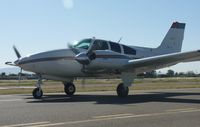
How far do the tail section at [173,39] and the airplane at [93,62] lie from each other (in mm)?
5303

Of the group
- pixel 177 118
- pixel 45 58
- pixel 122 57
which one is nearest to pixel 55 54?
pixel 45 58

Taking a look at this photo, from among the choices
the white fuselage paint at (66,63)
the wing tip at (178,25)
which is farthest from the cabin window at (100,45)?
the wing tip at (178,25)

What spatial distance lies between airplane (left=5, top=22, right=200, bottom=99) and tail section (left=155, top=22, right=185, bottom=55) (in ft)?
17.4

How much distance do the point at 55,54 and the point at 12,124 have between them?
440 inches

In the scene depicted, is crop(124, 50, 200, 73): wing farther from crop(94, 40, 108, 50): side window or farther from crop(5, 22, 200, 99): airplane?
crop(94, 40, 108, 50): side window

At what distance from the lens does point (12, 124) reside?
1086cm

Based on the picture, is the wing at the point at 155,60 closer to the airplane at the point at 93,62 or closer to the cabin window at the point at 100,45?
the airplane at the point at 93,62

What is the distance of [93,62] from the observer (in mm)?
21281

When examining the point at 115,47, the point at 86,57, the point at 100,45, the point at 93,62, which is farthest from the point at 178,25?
the point at 86,57

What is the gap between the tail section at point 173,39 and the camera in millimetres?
29578

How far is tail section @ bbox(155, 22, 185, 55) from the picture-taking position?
29578 millimetres

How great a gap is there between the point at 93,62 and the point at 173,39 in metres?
10.6

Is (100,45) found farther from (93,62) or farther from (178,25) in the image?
(178,25)

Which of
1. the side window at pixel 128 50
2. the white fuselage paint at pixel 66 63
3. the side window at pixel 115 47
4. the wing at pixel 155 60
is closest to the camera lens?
the white fuselage paint at pixel 66 63
